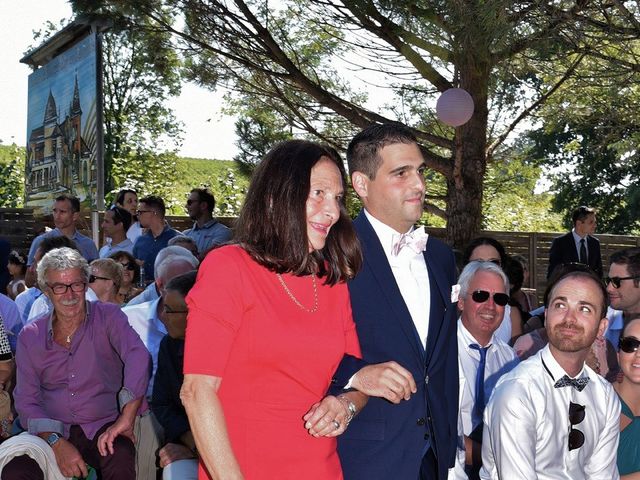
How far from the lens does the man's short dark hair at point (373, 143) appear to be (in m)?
2.91

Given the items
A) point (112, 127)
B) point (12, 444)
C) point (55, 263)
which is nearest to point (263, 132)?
point (55, 263)

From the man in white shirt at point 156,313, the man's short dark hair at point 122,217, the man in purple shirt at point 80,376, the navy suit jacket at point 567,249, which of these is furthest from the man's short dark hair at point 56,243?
the navy suit jacket at point 567,249

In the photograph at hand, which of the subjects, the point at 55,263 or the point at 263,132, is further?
the point at 263,132

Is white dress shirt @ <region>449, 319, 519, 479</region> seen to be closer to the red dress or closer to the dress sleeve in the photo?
the red dress

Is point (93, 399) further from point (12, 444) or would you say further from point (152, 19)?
point (152, 19)

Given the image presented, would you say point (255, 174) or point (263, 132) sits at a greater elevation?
point (263, 132)

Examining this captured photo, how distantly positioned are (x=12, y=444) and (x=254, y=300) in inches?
99.6

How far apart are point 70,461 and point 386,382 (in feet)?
8.70

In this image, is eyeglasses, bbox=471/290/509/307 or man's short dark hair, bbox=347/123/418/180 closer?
man's short dark hair, bbox=347/123/418/180

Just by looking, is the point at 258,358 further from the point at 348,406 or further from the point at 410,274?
the point at 410,274

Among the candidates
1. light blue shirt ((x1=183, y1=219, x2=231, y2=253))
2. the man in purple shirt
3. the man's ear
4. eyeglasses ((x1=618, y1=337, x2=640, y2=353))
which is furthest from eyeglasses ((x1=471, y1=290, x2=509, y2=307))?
light blue shirt ((x1=183, y1=219, x2=231, y2=253))

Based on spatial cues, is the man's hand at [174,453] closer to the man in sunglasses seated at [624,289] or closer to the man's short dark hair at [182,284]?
the man's short dark hair at [182,284]

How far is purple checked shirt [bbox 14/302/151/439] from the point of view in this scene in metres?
4.60

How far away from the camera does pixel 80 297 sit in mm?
4758
